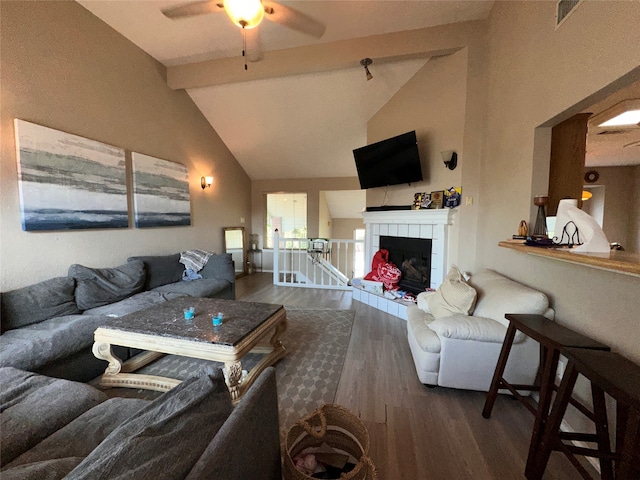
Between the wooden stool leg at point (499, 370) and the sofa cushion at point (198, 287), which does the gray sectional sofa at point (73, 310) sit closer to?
the sofa cushion at point (198, 287)

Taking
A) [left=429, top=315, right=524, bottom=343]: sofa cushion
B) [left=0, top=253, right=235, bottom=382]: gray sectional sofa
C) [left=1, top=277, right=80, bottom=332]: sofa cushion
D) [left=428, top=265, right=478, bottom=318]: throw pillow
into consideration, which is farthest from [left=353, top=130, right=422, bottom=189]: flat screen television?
[left=1, top=277, right=80, bottom=332]: sofa cushion

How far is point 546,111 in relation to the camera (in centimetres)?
178

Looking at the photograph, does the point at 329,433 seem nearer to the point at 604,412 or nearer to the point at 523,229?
the point at 604,412

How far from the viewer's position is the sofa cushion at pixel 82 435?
907 mm

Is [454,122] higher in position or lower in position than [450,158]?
higher

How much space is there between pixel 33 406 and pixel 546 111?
3.35 meters

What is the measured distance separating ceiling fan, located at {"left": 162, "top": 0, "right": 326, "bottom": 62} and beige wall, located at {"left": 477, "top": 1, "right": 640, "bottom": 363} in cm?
167

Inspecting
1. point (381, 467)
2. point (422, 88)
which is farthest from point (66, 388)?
point (422, 88)

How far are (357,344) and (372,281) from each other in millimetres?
1328

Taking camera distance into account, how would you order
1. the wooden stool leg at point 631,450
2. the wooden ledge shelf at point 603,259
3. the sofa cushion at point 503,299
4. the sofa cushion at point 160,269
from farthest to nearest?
the sofa cushion at point 160,269 → the sofa cushion at point 503,299 → the wooden ledge shelf at point 603,259 → the wooden stool leg at point 631,450

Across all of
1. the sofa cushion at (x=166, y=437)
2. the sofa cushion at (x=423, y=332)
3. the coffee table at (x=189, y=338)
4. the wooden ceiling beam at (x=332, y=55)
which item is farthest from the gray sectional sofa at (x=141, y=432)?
the wooden ceiling beam at (x=332, y=55)

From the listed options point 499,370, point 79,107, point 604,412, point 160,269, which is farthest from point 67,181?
point 604,412

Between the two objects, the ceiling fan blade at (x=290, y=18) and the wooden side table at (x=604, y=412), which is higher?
the ceiling fan blade at (x=290, y=18)

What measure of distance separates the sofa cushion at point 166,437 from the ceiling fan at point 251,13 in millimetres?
2191
